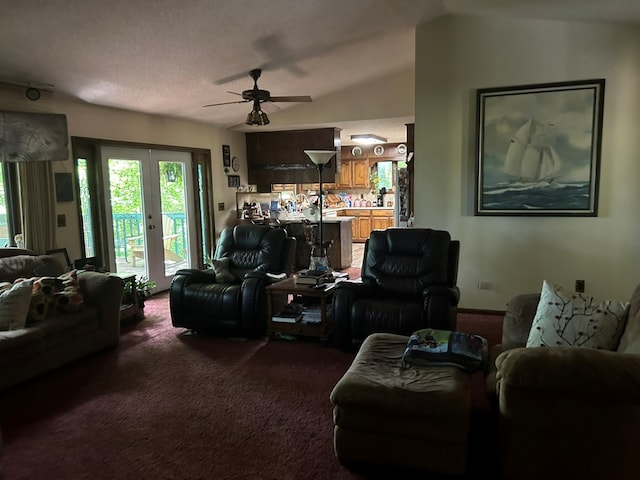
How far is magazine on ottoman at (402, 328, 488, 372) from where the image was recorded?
2400 millimetres

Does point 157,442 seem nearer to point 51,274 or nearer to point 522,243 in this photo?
point 51,274

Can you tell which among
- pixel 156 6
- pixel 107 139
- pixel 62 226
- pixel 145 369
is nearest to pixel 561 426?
pixel 145 369

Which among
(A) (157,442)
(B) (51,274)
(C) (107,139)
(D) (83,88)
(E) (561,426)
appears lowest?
(A) (157,442)

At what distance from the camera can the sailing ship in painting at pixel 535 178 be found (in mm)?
4500

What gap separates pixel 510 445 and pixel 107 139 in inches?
196

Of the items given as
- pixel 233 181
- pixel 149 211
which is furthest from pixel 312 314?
pixel 233 181

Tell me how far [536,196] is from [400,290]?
1.77 metres

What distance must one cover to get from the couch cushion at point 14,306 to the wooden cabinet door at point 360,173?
26.4ft

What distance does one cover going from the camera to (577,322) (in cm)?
237

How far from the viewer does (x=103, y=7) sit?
10.4 feet

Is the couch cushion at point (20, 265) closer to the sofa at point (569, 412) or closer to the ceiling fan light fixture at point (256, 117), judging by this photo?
the ceiling fan light fixture at point (256, 117)

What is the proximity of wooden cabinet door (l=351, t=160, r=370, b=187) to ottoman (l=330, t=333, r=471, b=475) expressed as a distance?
855 centimetres

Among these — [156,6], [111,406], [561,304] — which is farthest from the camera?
[156,6]

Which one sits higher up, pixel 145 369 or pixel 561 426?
pixel 561 426
